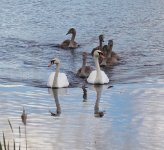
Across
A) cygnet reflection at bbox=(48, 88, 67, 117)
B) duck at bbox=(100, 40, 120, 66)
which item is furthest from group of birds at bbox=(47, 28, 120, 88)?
cygnet reflection at bbox=(48, 88, 67, 117)

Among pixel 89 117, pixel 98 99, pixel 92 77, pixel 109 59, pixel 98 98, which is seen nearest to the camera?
pixel 89 117

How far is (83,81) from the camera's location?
19.8 meters

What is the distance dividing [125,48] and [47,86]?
7301mm

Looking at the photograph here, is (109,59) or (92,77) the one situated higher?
(109,59)

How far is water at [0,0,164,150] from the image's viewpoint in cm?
1331

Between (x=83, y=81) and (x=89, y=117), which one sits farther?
(x=83, y=81)

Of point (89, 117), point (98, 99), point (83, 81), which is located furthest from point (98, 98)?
point (83, 81)

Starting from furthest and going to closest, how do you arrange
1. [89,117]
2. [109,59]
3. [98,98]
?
[109,59] < [98,98] < [89,117]

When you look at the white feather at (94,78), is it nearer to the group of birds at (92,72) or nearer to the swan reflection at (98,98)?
the group of birds at (92,72)

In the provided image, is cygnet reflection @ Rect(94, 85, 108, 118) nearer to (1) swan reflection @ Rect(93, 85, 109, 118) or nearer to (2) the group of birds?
(1) swan reflection @ Rect(93, 85, 109, 118)

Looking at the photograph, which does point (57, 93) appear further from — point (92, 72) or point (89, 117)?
point (89, 117)

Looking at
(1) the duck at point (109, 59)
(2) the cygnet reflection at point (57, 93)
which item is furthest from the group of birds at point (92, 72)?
(2) the cygnet reflection at point (57, 93)

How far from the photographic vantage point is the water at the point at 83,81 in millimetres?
13312

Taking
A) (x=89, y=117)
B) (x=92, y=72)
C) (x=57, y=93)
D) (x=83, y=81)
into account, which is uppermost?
(x=92, y=72)
